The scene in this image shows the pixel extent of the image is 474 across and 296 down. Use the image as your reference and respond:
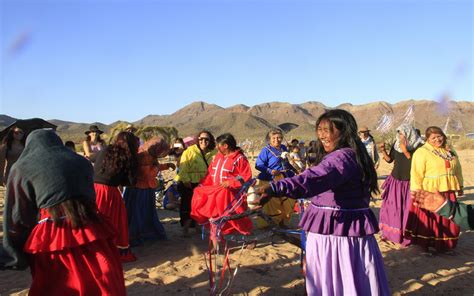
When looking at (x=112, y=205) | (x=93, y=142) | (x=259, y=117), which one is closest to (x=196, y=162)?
(x=112, y=205)

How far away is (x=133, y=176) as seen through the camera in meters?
5.34

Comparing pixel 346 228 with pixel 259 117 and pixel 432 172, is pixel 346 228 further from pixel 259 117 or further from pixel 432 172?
pixel 259 117

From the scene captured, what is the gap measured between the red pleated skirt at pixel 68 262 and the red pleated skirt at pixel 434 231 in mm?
5001

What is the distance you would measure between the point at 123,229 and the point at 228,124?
378ft

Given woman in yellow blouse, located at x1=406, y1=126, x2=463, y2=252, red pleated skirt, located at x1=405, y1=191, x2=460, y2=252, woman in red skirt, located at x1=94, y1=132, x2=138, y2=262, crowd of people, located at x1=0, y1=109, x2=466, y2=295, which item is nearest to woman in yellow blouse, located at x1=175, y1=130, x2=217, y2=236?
woman in red skirt, located at x1=94, y1=132, x2=138, y2=262

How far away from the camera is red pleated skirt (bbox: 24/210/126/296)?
2.93 m

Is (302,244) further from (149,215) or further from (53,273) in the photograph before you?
(149,215)

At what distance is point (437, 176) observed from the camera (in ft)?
19.4

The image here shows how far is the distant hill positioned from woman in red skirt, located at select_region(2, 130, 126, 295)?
82901 mm

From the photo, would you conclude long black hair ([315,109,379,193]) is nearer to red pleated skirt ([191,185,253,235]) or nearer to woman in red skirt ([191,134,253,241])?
woman in red skirt ([191,134,253,241])

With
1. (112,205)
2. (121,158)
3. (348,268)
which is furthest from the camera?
(112,205)

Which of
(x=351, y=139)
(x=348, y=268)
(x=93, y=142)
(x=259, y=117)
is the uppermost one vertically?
(x=259, y=117)

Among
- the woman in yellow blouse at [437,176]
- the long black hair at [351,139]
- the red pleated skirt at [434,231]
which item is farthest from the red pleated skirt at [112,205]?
the red pleated skirt at [434,231]

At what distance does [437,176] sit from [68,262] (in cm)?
506
